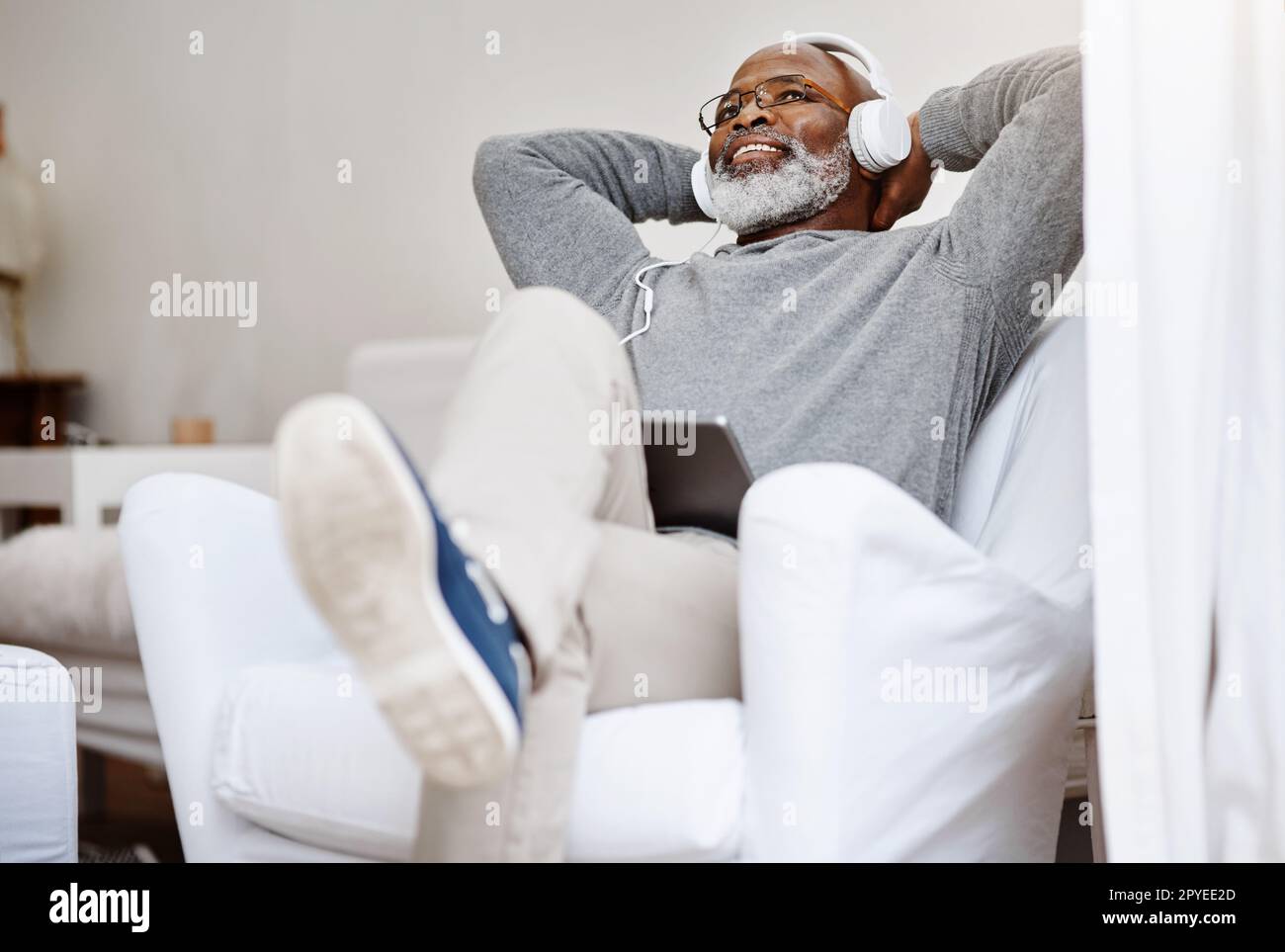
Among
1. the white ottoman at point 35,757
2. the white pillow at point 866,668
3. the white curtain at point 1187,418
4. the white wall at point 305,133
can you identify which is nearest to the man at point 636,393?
the white pillow at point 866,668

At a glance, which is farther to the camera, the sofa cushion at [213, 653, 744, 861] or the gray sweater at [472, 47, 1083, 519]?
the gray sweater at [472, 47, 1083, 519]

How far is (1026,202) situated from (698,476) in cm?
46

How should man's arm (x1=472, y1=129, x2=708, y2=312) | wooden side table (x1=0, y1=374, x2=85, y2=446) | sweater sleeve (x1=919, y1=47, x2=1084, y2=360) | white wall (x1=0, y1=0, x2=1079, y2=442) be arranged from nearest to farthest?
sweater sleeve (x1=919, y1=47, x2=1084, y2=360), man's arm (x1=472, y1=129, x2=708, y2=312), white wall (x1=0, y1=0, x2=1079, y2=442), wooden side table (x1=0, y1=374, x2=85, y2=446)

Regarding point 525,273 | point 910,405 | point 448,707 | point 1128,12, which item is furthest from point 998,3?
point 448,707

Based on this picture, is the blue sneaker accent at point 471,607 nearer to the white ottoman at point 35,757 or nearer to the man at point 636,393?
the man at point 636,393

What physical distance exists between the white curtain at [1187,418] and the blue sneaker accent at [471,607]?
41cm

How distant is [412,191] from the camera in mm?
2920

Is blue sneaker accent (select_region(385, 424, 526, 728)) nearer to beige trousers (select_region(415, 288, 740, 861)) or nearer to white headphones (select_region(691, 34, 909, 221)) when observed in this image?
beige trousers (select_region(415, 288, 740, 861))

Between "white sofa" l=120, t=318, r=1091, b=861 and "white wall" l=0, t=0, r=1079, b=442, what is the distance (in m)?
1.51

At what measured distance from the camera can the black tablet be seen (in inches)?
38.5

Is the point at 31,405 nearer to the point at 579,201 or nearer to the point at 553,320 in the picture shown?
the point at 579,201

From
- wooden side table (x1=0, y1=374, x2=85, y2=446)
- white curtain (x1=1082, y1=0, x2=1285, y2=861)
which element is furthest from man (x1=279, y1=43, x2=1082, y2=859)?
wooden side table (x1=0, y1=374, x2=85, y2=446)
